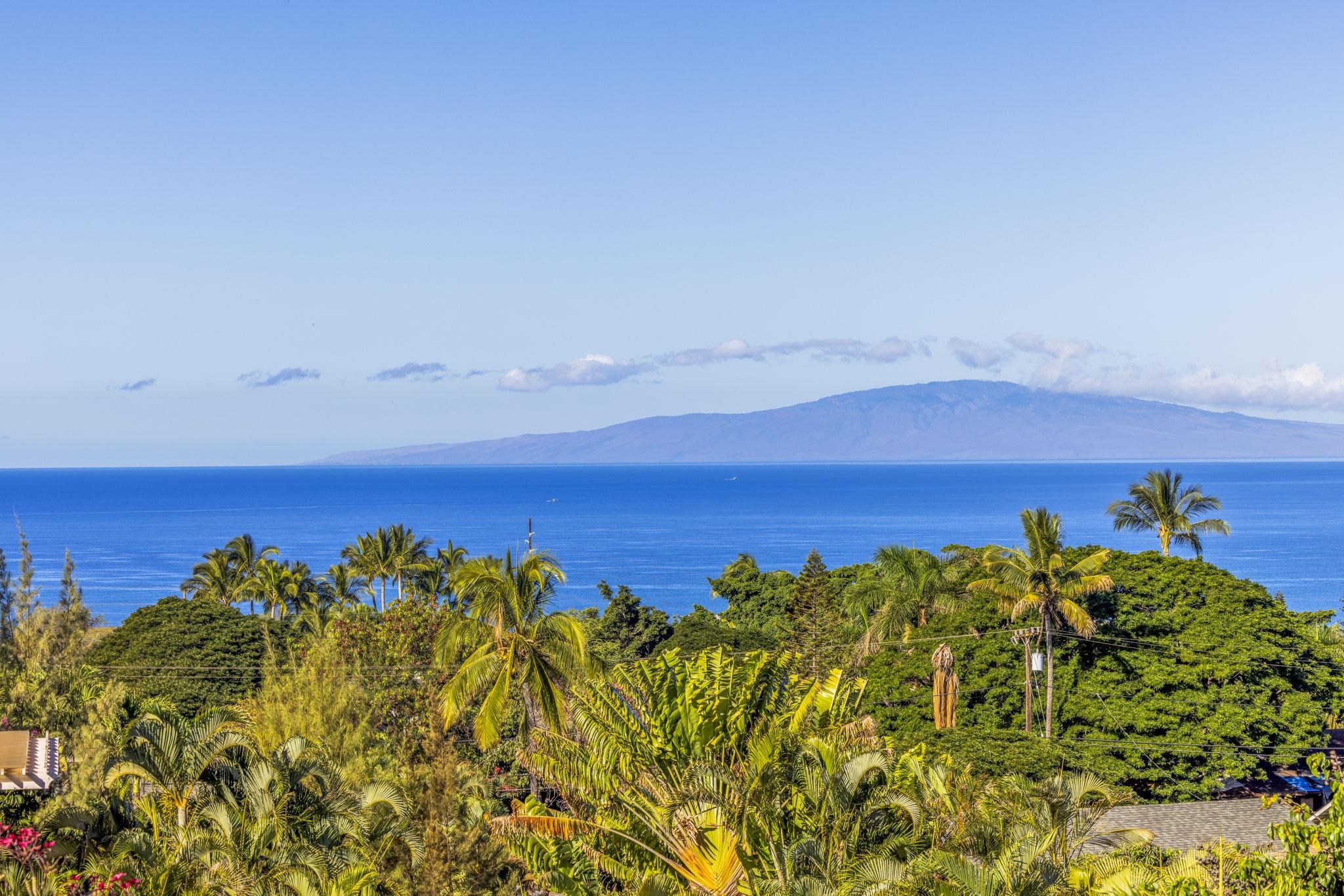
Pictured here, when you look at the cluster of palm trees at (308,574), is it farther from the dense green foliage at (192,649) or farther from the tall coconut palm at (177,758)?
the tall coconut palm at (177,758)

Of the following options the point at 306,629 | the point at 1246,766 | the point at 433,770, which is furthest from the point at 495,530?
the point at 433,770

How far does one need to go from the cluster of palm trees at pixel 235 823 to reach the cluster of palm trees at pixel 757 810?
2.28m

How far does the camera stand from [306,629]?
2158 inches

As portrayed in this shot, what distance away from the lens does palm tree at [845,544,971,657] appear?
4531 cm

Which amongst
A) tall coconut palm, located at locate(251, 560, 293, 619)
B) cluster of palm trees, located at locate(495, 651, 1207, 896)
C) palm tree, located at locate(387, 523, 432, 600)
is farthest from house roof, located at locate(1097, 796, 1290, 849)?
tall coconut palm, located at locate(251, 560, 293, 619)

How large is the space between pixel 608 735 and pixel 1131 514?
47427mm

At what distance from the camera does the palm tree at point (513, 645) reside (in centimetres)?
2395

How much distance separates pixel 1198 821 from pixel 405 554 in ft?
181

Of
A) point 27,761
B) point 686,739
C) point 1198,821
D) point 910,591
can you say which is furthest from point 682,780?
point 910,591

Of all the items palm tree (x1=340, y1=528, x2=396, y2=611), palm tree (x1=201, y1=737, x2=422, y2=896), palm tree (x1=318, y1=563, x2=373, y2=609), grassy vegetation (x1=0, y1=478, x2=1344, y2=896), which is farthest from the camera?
palm tree (x1=318, y1=563, x2=373, y2=609)

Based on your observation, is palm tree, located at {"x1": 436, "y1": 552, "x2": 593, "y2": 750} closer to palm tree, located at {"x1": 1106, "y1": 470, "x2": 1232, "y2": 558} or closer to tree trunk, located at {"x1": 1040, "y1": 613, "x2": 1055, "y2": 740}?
tree trunk, located at {"x1": 1040, "y1": 613, "x2": 1055, "y2": 740}

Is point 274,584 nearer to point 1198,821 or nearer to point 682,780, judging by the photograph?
point 1198,821

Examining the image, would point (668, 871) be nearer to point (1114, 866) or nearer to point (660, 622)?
point (1114, 866)

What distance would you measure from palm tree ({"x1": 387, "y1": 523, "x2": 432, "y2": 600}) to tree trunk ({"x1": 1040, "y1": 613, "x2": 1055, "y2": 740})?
1639 inches
